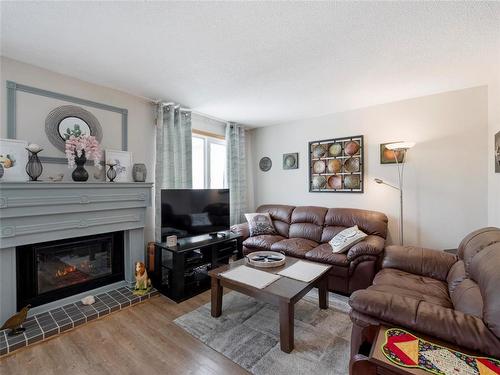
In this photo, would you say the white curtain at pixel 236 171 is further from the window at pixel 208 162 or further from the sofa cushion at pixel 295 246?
the sofa cushion at pixel 295 246

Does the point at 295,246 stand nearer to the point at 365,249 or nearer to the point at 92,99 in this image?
the point at 365,249

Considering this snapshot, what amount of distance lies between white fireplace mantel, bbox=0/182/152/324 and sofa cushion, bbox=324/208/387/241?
2.69m

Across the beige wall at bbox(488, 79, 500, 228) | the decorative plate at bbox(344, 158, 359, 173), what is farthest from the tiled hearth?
the beige wall at bbox(488, 79, 500, 228)

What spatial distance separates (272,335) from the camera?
201cm

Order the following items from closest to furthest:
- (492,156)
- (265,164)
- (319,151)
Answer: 1. (492,156)
2. (319,151)
3. (265,164)

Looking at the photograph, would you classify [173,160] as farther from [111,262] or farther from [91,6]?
[91,6]

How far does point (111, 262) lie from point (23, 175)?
129 centimetres

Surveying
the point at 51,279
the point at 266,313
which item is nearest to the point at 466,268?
the point at 266,313

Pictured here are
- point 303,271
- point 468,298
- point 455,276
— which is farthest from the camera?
point 303,271

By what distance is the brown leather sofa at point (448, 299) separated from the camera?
3.69ft

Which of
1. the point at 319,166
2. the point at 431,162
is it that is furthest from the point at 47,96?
the point at 431,162

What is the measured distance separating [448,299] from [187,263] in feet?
8.22

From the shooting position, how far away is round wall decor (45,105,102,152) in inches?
94.7

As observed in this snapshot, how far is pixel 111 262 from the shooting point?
2.81 meters
